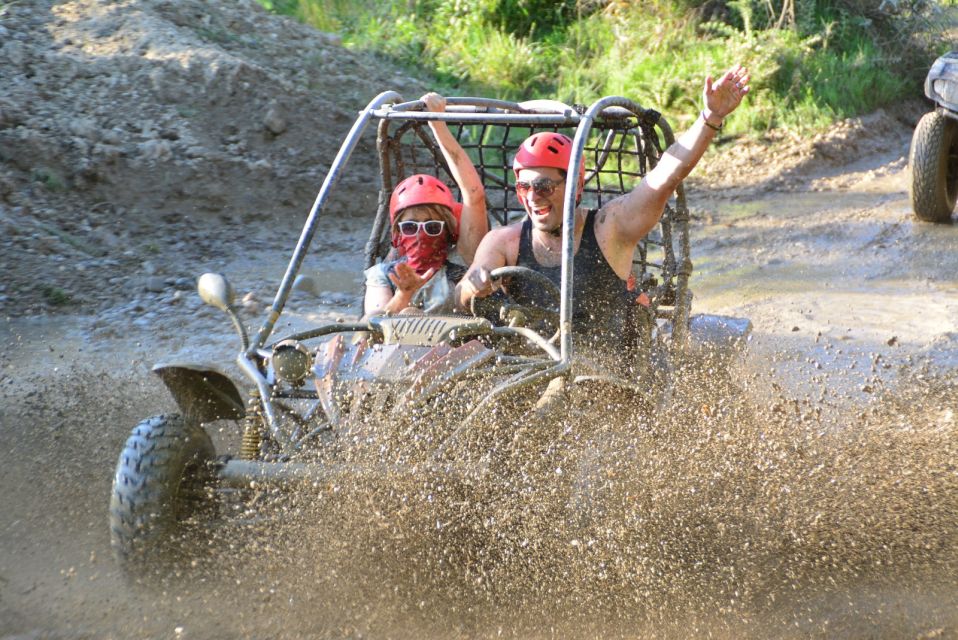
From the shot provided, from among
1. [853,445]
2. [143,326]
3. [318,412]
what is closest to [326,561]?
[318,412]

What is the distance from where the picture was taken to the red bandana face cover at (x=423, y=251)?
488 cm

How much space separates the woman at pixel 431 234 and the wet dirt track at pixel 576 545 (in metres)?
1.22

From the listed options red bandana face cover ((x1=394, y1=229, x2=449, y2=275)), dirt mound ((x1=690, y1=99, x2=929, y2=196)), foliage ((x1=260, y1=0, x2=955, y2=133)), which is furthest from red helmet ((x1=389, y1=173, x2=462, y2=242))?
foliage ((x1=260, y1=0, x2=955, y2=133))

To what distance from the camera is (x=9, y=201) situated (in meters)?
8.48

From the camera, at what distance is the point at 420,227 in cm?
485

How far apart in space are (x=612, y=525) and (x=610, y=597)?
23cm

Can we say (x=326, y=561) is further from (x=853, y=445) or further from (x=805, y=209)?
(x=805, y=209)

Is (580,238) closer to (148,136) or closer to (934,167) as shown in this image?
(934,167)

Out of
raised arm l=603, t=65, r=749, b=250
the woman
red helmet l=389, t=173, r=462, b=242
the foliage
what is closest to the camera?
raised arm l=603, t=65, r=749, b=250

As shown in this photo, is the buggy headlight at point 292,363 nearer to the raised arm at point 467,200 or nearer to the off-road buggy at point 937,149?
the raised arm at point 467,200

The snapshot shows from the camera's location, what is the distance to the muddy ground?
11.6 feet

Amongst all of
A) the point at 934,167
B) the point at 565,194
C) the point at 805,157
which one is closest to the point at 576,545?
the point at 565,194

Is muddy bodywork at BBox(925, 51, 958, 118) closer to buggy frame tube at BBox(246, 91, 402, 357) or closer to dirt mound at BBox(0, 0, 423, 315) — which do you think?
dirt mound at BBox(0, 0, 423, 315)

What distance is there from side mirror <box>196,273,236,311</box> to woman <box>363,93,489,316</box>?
2.44 feet
